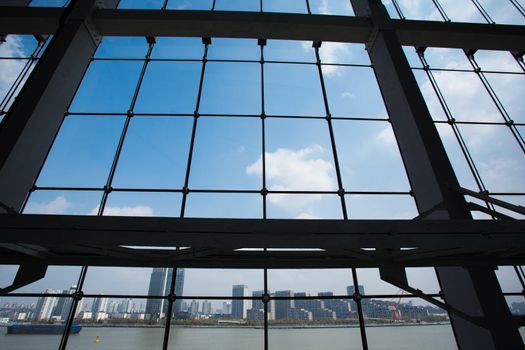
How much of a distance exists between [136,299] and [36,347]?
3.00 ft

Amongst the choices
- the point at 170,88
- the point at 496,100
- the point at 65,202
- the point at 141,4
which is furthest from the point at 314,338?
the point at 141,4

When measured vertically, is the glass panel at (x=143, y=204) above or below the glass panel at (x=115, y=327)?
above

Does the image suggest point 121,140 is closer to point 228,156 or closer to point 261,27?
point 228,156

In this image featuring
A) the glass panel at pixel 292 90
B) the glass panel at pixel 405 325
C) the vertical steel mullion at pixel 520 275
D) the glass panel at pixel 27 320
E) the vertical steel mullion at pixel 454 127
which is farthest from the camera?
the glass panel at pixel 292 90

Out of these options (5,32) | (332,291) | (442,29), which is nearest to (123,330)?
(332,291)

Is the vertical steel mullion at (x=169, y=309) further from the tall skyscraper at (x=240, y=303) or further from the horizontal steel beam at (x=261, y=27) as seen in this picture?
the horizontal steel beam at (x=261, y=27)

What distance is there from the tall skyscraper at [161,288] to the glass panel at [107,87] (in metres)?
2.42

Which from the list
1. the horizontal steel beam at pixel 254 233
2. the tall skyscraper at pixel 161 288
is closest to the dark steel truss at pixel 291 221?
the horizontal steel beam at pixel 254 233

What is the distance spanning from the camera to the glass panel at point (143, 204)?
3135mm

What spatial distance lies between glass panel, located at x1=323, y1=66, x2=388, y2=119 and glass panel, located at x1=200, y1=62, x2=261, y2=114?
3.86 ft

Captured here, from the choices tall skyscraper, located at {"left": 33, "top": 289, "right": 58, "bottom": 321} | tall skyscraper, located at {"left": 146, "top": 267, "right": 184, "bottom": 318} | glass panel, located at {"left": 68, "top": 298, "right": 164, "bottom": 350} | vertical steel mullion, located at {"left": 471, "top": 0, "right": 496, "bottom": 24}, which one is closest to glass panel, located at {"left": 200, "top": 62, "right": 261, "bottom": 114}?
tall skyscraper, located at {"left": 146, "top": 267, "right": 184, "bottom": 318}

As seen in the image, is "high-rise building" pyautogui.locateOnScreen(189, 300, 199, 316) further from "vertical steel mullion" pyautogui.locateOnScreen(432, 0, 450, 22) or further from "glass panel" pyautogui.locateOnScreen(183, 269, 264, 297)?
"vertical steel mullion" pyautogui.locateOnScreen(432, 0, 450, 22)

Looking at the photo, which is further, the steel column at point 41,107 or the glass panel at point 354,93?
the glass panel at point 354,93

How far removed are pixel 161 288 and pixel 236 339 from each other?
95 centimetres
